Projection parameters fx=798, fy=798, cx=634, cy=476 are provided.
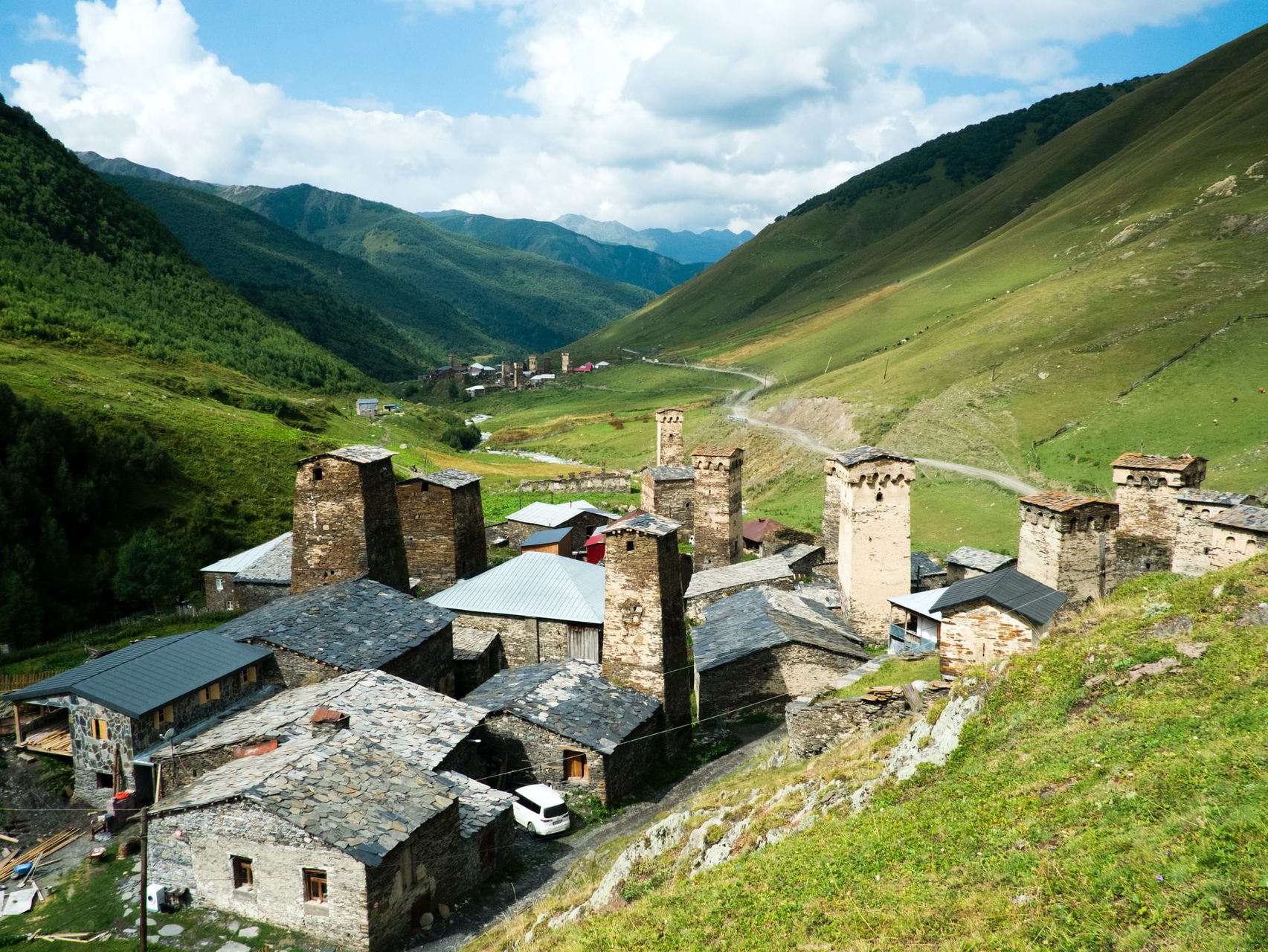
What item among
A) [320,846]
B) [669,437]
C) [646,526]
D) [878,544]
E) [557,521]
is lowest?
[557,521]

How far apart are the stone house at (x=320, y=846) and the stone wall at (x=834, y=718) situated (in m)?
7.68

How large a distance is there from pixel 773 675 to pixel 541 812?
9.17m

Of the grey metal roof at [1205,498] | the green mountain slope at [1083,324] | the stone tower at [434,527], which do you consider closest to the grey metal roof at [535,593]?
the stone tower at [434,527]

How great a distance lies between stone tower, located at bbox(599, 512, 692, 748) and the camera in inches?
919

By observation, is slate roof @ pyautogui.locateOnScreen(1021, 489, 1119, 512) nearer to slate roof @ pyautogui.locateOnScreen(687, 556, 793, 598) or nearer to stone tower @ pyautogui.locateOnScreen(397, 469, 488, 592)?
slate roof @ pyautogui.locateOnScreen(687, 556, 793, 598)

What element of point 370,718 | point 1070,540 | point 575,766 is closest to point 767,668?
point 575,766

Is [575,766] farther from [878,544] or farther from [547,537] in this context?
[547,537]

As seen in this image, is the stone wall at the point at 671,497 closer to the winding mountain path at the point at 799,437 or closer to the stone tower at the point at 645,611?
the winding mountain path at the point at 799,437

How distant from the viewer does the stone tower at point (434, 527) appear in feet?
108

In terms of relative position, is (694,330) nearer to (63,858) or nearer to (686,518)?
(686,518)

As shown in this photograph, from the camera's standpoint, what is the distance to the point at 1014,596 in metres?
19.7

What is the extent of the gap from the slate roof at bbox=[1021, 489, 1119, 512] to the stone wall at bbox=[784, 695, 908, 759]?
864 centimetres

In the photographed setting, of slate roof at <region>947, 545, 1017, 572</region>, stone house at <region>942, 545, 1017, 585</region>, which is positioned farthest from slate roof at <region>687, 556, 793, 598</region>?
slate roof at <region>947, 545, 1017, 572</region>

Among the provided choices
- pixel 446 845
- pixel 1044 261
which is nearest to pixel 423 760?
pixel 446 845
